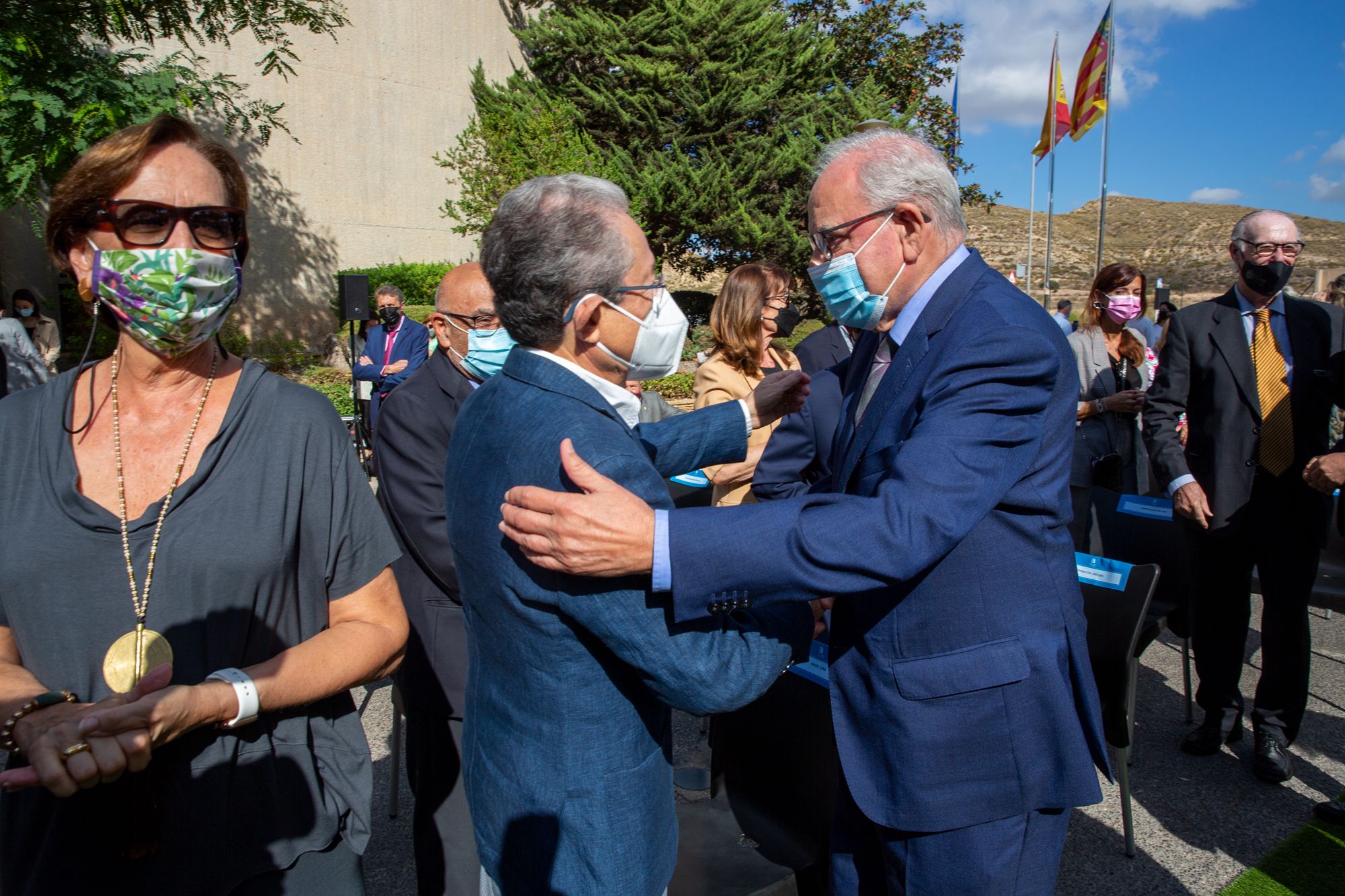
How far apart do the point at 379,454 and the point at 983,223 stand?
68301 mm

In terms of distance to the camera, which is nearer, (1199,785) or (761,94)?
(1199,785)

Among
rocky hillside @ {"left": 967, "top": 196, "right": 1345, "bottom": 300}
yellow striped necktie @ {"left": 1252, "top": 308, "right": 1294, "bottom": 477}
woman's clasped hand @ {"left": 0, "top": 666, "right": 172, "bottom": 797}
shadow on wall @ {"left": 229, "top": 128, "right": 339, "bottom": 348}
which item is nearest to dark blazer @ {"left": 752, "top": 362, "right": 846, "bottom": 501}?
yellow striped necktie @ {"left": 1252, "top": 308, "right": 1294, "bottom": 477}

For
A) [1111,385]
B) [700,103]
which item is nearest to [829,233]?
[1111,385]

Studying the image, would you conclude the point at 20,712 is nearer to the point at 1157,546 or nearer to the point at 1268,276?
the point at 1268,276

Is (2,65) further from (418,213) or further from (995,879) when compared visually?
(418,213)

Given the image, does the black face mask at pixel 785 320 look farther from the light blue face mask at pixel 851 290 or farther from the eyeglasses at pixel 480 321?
the light blue face mask at pixel 851 290

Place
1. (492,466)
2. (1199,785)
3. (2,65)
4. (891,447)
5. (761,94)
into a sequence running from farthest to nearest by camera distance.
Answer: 1. (761,94)
2. (2,65)
3. (1199,785)
4. (891,447)
5. (492,466)

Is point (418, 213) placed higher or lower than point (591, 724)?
higher

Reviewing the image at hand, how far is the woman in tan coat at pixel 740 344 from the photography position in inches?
162

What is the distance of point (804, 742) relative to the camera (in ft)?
8.63

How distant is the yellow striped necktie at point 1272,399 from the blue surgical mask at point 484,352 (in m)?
3.28

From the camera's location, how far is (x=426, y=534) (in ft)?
8.39

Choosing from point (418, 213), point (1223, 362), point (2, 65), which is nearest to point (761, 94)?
point (418, 213)

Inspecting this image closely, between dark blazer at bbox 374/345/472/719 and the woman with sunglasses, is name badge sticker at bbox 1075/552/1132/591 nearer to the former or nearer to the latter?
dark blazer at bbox 374/345/472/719
